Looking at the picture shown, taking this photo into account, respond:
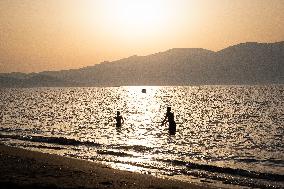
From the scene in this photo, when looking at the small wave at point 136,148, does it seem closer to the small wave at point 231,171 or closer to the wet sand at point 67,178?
the small wave at point 231,171

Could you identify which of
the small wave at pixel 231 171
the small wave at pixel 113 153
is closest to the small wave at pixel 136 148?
the small wave at pixel 113 153

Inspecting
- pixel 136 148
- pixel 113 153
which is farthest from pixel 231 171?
pixel 136 148

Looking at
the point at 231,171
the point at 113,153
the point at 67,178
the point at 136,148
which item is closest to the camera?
the point at 67,178

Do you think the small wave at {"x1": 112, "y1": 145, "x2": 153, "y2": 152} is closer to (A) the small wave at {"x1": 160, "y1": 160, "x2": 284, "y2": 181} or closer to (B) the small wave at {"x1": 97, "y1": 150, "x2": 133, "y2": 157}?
(B) the small wave at {"x1": 97, "y1": 150, "x2": 133, "y2": 157}

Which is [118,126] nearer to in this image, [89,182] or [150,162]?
[150,162]

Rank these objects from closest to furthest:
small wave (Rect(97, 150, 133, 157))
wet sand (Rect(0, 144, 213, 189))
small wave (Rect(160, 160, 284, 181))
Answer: wet sand (Rect(0, 144, 213, 189)) < small wave (Rect(160, 160, 284, 181)) < small wave (Rect(97, 150, 133, 157))

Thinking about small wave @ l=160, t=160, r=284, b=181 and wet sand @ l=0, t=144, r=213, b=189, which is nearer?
wet sand @ l=0, t=144, r=213, b=189

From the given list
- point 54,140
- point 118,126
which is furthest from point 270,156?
point 118,126

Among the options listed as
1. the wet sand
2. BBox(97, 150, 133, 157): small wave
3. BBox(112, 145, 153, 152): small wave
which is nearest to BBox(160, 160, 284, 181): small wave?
BBox(97, 150, 133, 157): small wave

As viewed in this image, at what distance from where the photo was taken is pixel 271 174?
20828 mm

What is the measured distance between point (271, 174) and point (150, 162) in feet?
23.1

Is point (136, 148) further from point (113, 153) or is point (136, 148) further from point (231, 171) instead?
point (231, 171)

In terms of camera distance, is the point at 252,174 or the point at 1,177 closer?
the point at 1,177

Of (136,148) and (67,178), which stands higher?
(67,178)
